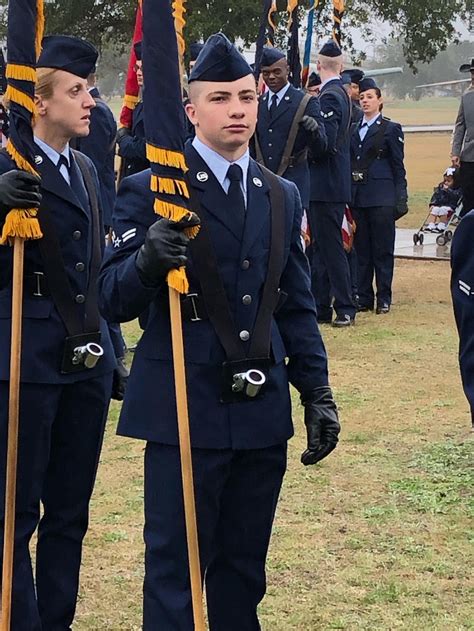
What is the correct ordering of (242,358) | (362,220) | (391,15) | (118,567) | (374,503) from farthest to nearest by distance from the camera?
(391,15), (362,220), (374,503), (118,567), (242,358)

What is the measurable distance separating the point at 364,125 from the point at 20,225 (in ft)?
25.2

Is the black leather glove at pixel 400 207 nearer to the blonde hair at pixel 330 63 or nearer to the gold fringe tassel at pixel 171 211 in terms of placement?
the blonde hair at pixel 330 63

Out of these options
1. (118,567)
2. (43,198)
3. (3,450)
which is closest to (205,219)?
(43,198)

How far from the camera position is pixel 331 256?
33.9ft

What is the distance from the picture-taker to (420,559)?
16.7 ft

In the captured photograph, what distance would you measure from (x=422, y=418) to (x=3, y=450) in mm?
3970

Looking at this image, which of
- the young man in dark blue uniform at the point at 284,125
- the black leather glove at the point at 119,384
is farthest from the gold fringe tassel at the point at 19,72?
the young man in dark blue uniform at the point at 284,125

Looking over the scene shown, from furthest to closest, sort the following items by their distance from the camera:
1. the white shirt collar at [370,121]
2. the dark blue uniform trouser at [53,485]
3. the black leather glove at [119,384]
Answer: the white shirt collar at [370,121]
the black leather glove at [119,384]
the dark blue uniform trouser at [53,485]

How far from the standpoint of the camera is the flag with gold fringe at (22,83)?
12.1 ft

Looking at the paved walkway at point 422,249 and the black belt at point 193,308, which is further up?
the black belt at point 193,308

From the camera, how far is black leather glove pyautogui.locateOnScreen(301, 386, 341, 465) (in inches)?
144

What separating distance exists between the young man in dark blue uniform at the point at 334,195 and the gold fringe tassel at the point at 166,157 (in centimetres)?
672

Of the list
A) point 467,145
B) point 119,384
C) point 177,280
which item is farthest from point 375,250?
point 177,280

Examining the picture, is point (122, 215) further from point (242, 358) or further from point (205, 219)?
point (242, 358)
